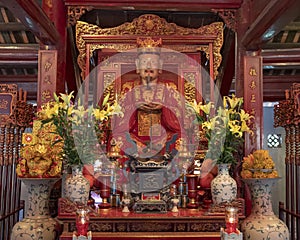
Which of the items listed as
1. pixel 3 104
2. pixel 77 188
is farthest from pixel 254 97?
pixel 3 104

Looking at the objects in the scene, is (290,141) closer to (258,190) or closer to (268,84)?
(258,190)

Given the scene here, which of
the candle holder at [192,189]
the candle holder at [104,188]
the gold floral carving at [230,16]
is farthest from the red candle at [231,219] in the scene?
the gold floral carving at [230,16]

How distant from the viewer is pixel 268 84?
6730 millimetres

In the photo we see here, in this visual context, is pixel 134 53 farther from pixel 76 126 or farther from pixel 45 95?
pixel 76 126

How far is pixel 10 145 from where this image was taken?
15.5 ft

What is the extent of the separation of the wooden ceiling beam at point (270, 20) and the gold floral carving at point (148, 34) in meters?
1.09

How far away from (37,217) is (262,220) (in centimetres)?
187

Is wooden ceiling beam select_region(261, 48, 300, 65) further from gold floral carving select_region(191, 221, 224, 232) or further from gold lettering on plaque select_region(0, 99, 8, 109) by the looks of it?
gold lettering on plaque select_region(0, 99, 8, 109)

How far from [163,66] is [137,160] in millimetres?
1743

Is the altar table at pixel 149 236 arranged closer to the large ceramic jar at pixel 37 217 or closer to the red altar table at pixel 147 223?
the red altar table at pixel 147 223

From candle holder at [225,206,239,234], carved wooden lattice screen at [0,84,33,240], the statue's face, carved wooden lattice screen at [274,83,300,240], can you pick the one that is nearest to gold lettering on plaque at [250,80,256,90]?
carved wooden lattice screen at [274,83,300,240]

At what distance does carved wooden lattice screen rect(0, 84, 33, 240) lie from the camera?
15.1 feet

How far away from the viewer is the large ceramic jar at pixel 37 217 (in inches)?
122

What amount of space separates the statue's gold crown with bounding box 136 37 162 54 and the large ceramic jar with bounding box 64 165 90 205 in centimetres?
212
